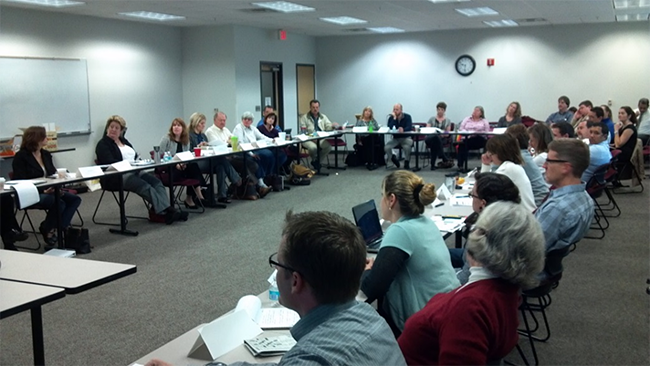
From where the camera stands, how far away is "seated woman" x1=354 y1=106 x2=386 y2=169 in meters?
11.7

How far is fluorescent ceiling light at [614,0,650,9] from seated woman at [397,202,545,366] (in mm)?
8625

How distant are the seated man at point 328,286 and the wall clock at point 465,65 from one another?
12590 millimetres

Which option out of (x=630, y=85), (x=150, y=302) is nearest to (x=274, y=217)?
(x=150, y=302)

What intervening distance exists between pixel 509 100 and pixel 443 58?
5.68 ft

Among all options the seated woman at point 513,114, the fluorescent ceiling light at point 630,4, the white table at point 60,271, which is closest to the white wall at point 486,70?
the seated woman at point 513,114

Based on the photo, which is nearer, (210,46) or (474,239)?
(474,239)

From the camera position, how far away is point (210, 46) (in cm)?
1159

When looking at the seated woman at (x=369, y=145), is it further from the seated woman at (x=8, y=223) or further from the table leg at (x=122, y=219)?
the seated woman at (x=8, y=223)

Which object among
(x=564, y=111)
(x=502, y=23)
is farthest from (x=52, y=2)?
(x=564, y=111)

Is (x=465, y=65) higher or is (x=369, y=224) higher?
(x=465, y=65)

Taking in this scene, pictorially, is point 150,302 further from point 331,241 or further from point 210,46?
point 210,46

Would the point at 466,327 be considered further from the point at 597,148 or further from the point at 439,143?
the point at 439,143

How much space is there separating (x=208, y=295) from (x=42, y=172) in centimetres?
266

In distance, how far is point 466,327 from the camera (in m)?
1.79
